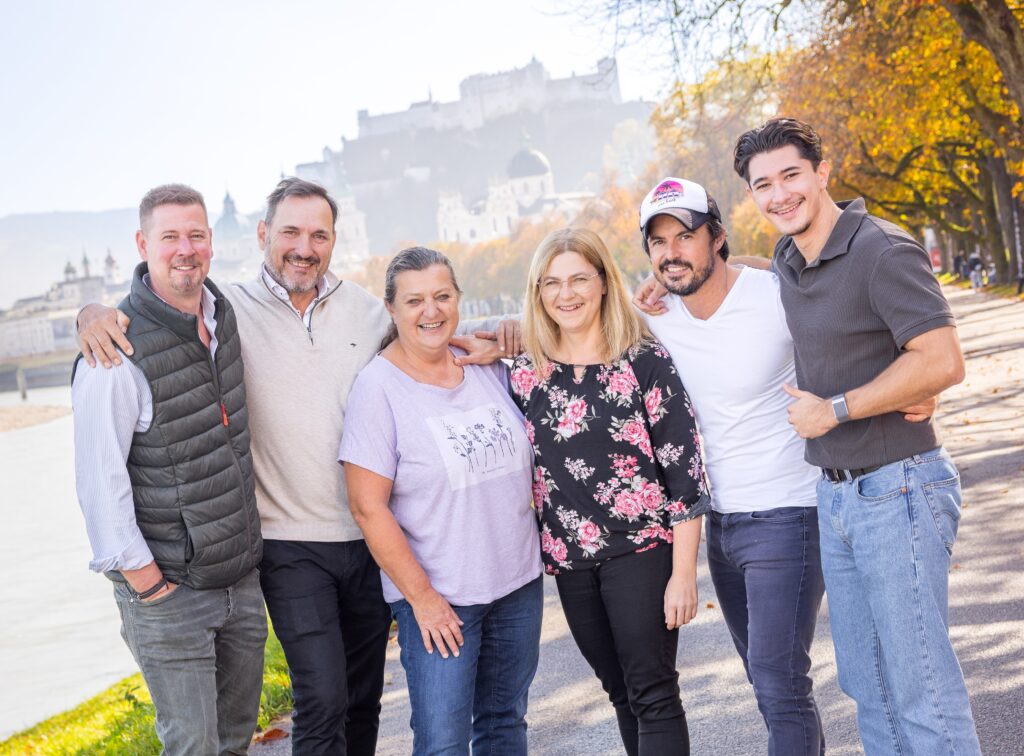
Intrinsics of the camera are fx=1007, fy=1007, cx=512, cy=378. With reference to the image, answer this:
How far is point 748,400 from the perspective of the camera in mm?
3146

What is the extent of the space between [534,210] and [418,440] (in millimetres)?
145776

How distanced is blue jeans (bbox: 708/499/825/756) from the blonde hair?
0.66 meters

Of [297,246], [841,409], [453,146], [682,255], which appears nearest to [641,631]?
[841,409]

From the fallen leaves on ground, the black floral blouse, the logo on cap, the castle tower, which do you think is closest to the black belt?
the black floral blouse

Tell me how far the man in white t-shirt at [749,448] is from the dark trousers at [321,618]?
1.23 metres

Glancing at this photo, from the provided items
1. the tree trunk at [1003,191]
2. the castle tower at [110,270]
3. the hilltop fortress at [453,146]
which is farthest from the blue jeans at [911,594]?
the castle tower at [110,270]

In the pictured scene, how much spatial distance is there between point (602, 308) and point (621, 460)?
513 millimetres

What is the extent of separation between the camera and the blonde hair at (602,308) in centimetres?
319

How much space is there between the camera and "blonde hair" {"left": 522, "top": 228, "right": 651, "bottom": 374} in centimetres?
319

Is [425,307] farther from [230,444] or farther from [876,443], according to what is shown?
[876,443]

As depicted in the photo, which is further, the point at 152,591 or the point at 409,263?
the point at 409,263

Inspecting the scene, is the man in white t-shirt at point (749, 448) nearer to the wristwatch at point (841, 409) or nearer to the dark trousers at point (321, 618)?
the wristwatch at point (841, 409)

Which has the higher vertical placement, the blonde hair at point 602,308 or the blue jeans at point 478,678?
the blonde hair at point 602,308

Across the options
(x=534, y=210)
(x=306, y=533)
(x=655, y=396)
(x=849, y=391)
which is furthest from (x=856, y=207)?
(x=534, y=210)
